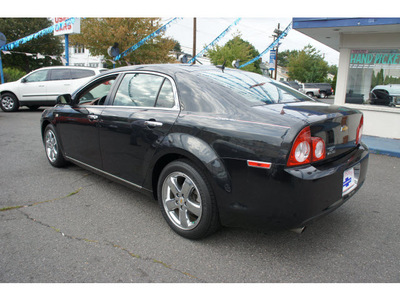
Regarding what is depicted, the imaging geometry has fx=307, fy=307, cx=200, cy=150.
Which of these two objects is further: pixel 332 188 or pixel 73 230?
pixel 73 230

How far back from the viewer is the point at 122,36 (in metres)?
23.3

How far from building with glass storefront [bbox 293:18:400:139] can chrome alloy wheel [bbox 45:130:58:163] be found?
665 centimetres

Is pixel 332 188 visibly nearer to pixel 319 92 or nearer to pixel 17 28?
Answer: pixel 319 92

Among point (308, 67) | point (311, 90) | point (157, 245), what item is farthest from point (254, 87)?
point (308, 67)

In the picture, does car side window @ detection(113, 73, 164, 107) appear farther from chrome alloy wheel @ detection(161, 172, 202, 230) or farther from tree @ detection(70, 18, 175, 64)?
tree @ detection(70, 18, 175, 64)

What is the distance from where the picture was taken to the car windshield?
2812 mm

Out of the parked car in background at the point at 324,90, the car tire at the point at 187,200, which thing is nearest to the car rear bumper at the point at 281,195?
the car tire at the point at 187,200

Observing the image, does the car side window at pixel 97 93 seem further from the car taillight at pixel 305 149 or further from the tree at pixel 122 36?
the tree at pixel 122 36

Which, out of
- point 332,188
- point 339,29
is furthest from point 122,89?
point 339,29

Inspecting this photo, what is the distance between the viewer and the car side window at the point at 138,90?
3.16m

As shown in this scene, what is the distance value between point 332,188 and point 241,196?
703 millimetres

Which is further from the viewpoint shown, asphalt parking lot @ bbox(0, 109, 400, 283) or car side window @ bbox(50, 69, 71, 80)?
car side window @ bbox(50, 69, 71, 80)

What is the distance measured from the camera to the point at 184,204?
108 inches

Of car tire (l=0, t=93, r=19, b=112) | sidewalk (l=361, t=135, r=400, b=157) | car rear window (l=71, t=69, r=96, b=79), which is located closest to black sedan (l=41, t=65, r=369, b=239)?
sidewalk (l=361, t=135, r=400, b=157)
